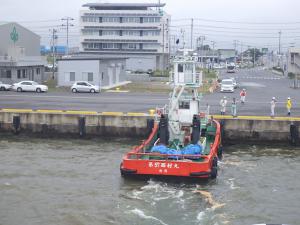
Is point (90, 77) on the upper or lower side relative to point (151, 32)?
lower

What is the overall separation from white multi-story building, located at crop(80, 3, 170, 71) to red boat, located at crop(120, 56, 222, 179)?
8639 centimetres

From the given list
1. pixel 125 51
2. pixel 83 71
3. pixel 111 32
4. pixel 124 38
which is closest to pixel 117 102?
pixel 83 71

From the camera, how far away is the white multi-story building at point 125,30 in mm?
118688

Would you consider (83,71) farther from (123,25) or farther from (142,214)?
(123,25)

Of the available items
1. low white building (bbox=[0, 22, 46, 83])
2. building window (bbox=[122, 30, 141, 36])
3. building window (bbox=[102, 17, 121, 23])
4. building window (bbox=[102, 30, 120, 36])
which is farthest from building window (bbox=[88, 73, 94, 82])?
building window (bbox=[102, 17, 121, 23])

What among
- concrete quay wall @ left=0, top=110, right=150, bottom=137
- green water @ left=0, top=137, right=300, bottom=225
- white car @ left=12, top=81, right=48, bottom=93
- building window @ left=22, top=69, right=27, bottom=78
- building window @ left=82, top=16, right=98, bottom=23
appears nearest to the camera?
green water @ left=0, top=137, right=300, bottom=225

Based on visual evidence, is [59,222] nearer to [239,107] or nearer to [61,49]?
[239,107]

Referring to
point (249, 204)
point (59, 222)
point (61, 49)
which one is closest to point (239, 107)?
point (249, 204)

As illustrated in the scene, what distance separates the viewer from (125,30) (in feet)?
394

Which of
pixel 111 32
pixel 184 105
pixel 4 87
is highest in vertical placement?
pixel 111 32

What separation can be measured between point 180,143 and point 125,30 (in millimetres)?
94683

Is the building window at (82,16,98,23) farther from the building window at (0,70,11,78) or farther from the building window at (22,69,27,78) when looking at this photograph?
the building window at (0,70,11,78)

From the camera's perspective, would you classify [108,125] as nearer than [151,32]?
Yes

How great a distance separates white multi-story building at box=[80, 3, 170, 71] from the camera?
119 meters
